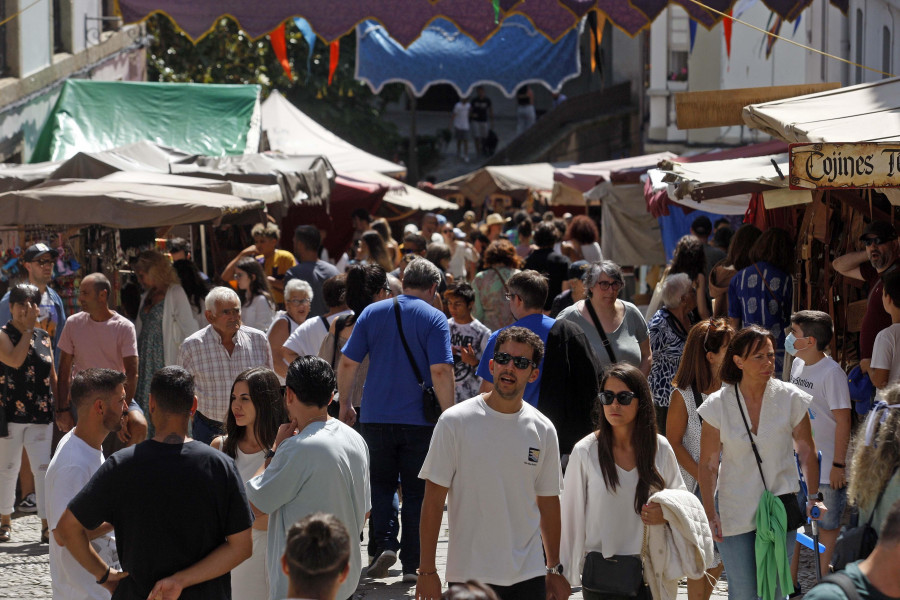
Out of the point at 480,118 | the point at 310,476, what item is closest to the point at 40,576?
the point at 310,476

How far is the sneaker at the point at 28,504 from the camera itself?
32.6 feet

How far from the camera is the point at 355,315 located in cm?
847

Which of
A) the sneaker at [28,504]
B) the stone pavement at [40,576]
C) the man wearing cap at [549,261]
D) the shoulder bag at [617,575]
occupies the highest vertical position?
the man wearing cap at [549,261]

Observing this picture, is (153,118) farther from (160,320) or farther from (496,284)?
(496,284)

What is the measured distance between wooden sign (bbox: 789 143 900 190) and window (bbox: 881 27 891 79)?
11.4 metres

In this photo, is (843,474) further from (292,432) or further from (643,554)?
(292,432)

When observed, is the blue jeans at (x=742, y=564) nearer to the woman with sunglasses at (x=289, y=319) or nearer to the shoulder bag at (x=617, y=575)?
the shoulder bag at (x=617, y=575)

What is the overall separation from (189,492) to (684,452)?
10.7 ft

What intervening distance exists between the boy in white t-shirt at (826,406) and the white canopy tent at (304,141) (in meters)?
14.0

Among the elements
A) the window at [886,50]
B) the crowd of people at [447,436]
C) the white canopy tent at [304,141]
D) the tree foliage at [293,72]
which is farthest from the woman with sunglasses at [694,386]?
the tree foliage at [293,72]

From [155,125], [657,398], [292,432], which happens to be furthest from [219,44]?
[292,432]

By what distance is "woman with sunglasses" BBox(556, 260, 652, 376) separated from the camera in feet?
26.7

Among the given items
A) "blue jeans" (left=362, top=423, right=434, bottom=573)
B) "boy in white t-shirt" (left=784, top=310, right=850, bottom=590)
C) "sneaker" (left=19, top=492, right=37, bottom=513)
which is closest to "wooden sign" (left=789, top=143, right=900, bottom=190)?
"boy in white t-shirt" (left=784, top=310, right=850, bottom=590)

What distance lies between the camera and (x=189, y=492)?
4.55 metres
